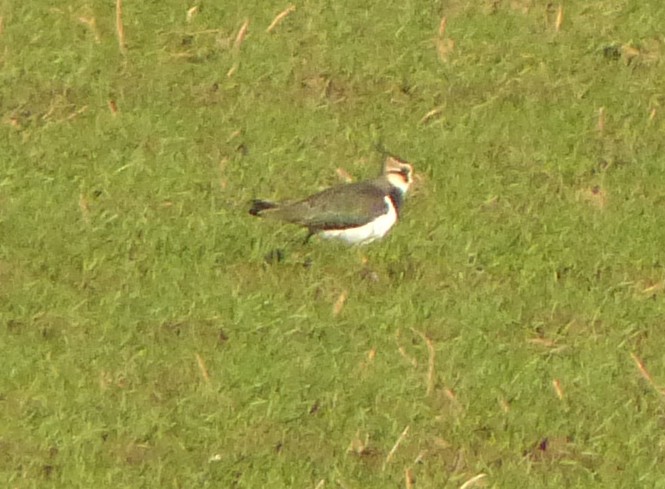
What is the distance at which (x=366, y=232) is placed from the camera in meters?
9.79

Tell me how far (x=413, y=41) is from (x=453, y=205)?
1.85 metres

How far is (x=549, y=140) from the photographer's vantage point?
10.9m

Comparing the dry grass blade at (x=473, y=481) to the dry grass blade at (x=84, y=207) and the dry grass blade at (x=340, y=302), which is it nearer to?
the dry grass blade at (x=340, y=302)

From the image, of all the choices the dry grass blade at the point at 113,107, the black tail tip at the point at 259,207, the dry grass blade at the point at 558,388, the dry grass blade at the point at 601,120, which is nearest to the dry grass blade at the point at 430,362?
the dry grass blade at the point at 558,388

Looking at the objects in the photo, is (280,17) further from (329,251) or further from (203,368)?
(203,368)

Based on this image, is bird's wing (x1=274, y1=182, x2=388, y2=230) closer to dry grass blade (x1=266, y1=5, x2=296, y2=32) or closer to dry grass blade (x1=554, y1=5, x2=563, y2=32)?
dry grass blade (x1=266, y1=5, x2=296, y2=32)

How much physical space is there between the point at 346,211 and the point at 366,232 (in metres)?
0.15

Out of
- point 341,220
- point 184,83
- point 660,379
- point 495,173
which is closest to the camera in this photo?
point 660,379

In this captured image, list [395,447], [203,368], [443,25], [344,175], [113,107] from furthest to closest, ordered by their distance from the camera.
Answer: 1. [443,25]
2. [113,107]
3. [344,175]
4. [203,368]
5. [395,447]

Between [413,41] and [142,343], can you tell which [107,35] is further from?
[142,343]

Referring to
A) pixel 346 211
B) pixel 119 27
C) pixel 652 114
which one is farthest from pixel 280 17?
pixel 346 211

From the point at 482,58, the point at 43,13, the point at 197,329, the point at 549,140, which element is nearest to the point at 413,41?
the point at 482,58

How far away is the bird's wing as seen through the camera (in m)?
9.76

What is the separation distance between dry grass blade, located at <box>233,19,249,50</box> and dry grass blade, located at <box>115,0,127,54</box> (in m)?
0.63
